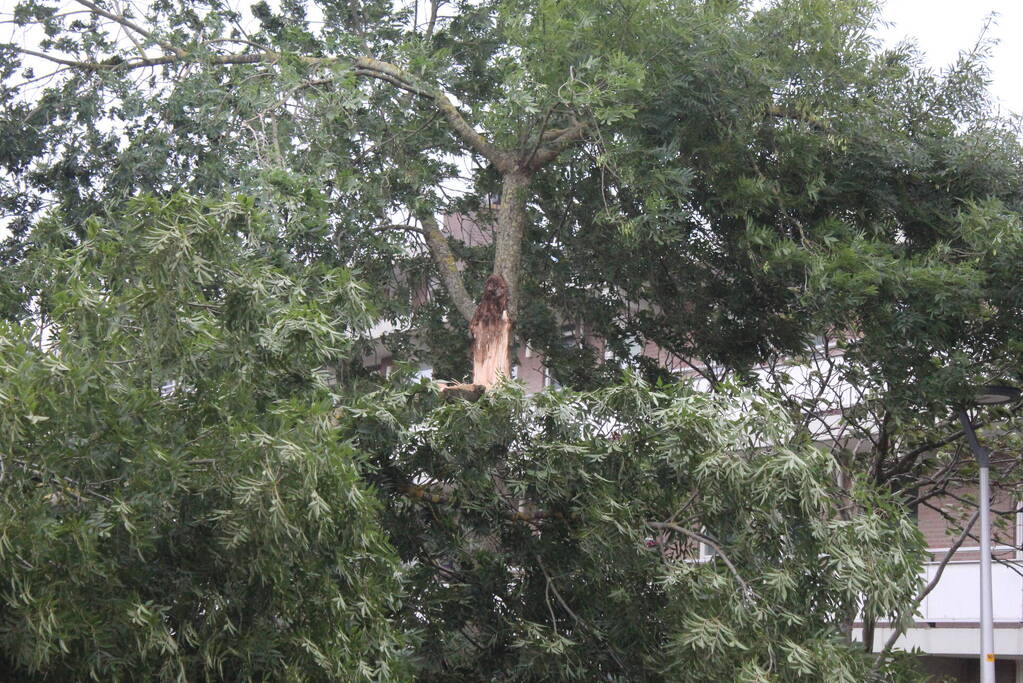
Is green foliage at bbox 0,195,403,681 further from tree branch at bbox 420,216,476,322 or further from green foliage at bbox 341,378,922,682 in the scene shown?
tree branch at bbox 420,216,476,322

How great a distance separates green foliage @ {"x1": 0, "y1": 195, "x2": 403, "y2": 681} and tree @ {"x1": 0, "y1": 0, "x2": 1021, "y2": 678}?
3276 mm

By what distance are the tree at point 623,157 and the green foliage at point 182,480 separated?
3.28 m

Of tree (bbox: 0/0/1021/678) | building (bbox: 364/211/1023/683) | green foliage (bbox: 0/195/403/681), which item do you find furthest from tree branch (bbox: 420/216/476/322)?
green foliage (bbox: 0/195/403/681)

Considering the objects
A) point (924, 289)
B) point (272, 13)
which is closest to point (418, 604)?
point (924, 289)

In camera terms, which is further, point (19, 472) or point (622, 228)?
point (622, 228)

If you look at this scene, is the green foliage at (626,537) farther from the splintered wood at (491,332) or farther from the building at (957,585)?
→ the building at (957,585)

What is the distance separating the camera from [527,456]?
33.0ft

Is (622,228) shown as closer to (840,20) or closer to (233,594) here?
(840,20)

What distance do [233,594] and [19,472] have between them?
1.44 metres

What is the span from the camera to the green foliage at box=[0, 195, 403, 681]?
682 centimetres

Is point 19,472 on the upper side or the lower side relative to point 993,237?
lower

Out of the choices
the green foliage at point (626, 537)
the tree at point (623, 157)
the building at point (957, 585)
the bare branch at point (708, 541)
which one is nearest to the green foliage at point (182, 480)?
the green foliage at point (626, 537)

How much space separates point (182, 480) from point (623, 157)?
664 centimetres

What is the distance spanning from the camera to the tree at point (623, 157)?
40.4 feet
